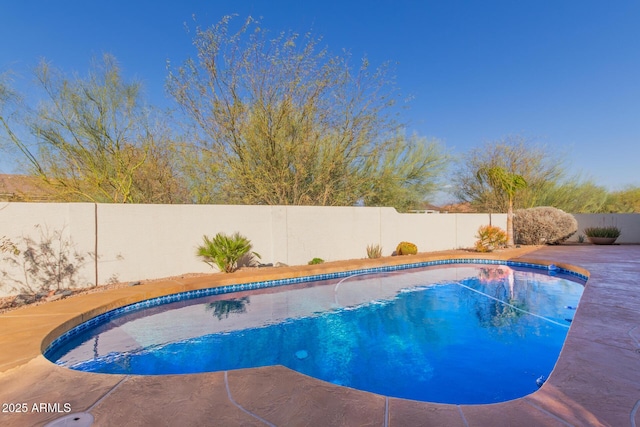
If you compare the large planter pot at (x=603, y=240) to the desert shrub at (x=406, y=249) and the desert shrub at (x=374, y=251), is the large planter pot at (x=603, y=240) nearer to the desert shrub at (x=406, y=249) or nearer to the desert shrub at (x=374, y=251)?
the desert shrub at (x=406, y=249)

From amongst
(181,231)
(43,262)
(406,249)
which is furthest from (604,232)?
(43,262)

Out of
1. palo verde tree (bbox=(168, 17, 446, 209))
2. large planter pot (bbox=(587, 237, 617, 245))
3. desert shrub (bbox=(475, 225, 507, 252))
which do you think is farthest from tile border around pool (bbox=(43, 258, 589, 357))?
large planter pot (bbox=(587, 237, 617, 245))

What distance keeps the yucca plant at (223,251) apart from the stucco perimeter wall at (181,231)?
17cm

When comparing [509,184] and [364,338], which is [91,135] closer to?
[364,338]

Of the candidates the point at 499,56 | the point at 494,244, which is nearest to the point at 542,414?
the point at 494,244

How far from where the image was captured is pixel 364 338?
14.2 ft

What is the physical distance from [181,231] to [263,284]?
2144 mm

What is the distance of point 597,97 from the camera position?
13828mm

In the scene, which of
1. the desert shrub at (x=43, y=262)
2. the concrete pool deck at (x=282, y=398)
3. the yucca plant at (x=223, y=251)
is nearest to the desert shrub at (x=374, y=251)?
the yucca plant at (x=223, y=251)

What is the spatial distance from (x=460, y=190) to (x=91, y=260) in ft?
54.2

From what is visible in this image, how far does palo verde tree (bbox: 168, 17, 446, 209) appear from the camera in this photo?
28.8 feet

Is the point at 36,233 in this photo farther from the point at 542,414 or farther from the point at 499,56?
the point at 499,56

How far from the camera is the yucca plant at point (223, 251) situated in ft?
23.2

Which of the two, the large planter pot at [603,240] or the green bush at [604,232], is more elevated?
the green bush at [604,232]
